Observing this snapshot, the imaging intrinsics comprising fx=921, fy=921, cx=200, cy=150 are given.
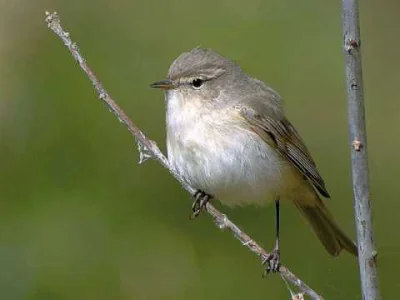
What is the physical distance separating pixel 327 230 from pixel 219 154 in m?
0.86

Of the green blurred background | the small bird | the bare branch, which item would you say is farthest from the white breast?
the green blurred background

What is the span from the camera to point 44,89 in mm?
5812

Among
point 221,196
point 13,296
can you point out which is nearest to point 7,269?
point 13,296

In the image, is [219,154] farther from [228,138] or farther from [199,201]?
[199,201]

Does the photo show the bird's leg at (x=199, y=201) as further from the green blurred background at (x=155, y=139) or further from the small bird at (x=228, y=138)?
the green blurred background at (x=155, y=139)

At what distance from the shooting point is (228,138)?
11.4 ft

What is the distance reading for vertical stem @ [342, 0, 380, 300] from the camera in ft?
6.87

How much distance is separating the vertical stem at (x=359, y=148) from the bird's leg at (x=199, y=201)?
1293 mm

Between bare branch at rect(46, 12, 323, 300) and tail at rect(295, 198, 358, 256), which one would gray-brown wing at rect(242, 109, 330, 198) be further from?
bare branch at rect(46, 12, 323, 300)

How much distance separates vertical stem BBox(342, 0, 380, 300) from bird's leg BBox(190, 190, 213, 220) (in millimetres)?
1293

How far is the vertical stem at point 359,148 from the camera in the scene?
2094 mm

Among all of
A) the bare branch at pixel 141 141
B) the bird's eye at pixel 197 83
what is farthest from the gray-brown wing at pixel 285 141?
the bare branch at pixel 141 141

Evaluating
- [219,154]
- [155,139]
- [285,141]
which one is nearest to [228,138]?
[219,154]

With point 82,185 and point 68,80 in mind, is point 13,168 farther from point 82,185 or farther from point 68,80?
point 68,80
